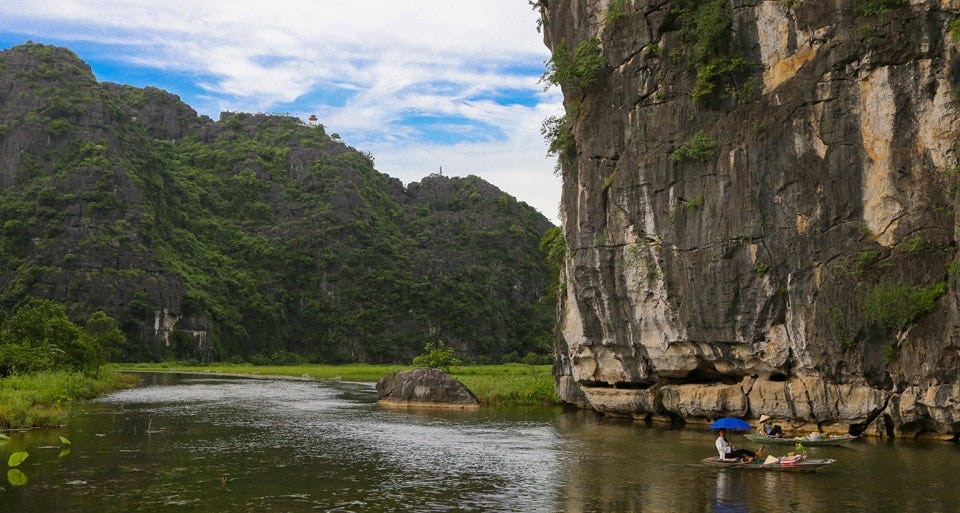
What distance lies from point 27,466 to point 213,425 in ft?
41.7

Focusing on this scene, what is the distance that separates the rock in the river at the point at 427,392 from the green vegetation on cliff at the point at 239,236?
231 ft

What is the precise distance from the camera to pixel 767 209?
31922 mm

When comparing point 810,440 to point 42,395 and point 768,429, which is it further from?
point 42,395

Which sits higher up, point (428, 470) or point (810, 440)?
point (810, 440)

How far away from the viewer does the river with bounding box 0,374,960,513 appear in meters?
19.9

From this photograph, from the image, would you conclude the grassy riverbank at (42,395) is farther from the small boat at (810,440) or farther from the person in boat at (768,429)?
the person in boat at (768,429)

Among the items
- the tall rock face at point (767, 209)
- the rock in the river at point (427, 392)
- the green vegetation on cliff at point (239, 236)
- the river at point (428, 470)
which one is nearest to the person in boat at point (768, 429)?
the river at point (428, 470)

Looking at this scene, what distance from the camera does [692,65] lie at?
34719 millimetres

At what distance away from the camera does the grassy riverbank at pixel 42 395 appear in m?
30.5

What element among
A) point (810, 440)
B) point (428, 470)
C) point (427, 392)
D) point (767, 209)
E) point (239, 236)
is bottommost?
→ point (428, 470)

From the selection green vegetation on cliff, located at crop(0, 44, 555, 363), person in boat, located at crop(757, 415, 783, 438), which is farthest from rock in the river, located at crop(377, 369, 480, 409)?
green vegetation on cliff, located at crop(0, 44, 555, 363)

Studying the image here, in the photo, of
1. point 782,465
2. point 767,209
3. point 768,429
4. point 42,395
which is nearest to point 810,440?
point 768,429

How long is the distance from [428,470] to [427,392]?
22106mm

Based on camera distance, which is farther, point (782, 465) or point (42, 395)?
point (42, 395)
